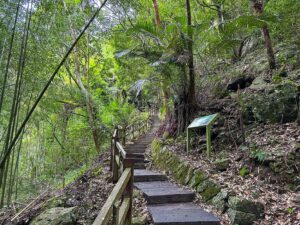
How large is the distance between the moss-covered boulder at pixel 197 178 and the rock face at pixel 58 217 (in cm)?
191

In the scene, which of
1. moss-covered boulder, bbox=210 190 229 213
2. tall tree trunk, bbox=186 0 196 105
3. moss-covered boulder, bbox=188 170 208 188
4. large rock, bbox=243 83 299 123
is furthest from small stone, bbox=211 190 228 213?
tall tree trunk, bbox=186 0 196 105

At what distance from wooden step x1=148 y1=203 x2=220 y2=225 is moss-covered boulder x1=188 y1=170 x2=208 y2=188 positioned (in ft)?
1.35

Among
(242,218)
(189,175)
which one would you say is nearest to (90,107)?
(189,175)

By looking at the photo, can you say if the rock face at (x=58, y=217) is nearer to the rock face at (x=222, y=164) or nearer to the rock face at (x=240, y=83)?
the rock face at (x=222, y=164)

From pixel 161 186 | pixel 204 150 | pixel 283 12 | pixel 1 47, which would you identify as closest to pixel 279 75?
pixel 283 12

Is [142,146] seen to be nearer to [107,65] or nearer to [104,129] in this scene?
[104,129]

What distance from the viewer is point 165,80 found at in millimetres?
6328

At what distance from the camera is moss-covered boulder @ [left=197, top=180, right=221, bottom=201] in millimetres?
3836

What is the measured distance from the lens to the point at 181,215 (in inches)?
141

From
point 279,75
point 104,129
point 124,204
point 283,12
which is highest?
point 283,12

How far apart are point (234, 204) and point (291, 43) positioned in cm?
473

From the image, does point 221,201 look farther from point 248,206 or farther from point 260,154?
point 260,154

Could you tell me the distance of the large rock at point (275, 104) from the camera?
15.6 ft

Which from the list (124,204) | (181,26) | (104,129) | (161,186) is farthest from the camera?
(104,129)
